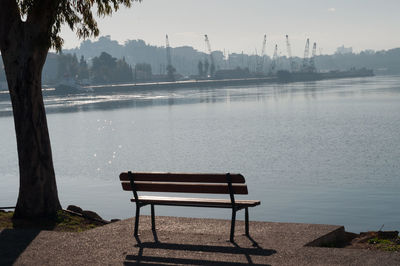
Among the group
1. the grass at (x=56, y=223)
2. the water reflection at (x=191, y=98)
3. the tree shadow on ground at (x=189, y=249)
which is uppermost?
the tree shadow on ground at (x=189, y=249)

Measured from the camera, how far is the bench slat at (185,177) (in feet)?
21.2

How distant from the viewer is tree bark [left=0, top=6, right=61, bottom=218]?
878 centimetres

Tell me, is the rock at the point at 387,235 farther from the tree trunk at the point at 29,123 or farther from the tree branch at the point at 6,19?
the tree branch at the point at 6,19

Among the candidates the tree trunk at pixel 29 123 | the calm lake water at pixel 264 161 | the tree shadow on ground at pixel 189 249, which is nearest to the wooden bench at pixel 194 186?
the tree shadow on ground at pixel 189 249

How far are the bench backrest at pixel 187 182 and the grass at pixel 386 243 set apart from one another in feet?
4.49

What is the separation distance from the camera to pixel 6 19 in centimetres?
873

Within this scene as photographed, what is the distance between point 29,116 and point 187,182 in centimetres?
255

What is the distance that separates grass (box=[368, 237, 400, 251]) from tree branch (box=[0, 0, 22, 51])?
4961 mm

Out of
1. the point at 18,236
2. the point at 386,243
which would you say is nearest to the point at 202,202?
the point at 386,243

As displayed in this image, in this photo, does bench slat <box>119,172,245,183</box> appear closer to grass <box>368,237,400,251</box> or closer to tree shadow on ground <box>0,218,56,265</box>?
tree shadow on ground <box>0,218,56,265</box>

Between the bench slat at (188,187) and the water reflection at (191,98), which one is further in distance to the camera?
the water reflection at (191,98)

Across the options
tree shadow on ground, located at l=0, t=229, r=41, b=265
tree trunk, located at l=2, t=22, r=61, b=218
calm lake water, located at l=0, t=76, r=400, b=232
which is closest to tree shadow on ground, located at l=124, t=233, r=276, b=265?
tree shadow on ground, located at l=0, t=229, r=41, b=265

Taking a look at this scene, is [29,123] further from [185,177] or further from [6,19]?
[185,177]

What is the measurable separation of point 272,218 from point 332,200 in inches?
100
